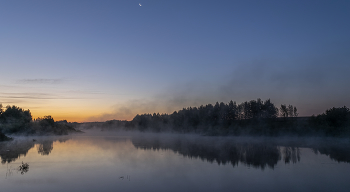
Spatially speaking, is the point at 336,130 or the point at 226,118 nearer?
the point at 336,130

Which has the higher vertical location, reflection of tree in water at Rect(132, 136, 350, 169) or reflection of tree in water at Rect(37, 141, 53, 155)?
reflection of tree in water at Rect(132, 136, 350, 169)

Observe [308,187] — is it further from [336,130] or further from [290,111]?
[290,111]

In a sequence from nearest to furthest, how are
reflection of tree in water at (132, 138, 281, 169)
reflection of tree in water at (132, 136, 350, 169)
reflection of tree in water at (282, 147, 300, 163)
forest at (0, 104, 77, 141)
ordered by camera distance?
reflection of tree in water at (132, 138, 281, 169)
reflection of tree in water at (132, 136, 350, 169)
reflection of tree in water at (282, 147, 300, 163)
forest at (0, 104, 77, 141)

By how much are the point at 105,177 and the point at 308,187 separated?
1491 cm

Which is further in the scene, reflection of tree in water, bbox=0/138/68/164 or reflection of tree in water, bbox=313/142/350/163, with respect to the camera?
reflection of tree in water, bbox=313/142/350/163

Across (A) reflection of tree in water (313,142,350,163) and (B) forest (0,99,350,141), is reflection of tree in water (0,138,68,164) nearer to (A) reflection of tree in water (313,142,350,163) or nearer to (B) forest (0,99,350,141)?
(B) forest (0,99,350,141)

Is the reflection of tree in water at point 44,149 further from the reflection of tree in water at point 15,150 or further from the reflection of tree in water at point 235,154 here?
the reflection of tree in water at point 235,154

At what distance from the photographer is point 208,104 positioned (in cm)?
11544

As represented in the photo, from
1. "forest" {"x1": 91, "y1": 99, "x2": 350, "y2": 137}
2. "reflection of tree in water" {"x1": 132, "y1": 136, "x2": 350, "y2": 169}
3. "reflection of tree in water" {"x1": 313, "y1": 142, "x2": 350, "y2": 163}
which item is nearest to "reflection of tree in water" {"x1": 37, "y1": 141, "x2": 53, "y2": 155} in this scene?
"reflection of tree in water" {"x1": 132, "y1": 136, "x2": 350, "y2": 169}

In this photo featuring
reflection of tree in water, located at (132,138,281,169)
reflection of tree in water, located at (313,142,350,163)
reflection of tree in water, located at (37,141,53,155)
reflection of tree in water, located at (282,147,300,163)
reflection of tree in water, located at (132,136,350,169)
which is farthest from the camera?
reflection of tree in water, located at (37,141,53,155)

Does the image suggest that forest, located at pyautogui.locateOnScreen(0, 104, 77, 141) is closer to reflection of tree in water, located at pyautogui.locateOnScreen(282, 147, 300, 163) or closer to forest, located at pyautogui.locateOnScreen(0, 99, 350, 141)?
forest, located at pyautogui.locateOnScreen(0, 99, 350, 141)

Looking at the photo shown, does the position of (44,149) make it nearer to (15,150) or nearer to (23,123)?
(15,150)

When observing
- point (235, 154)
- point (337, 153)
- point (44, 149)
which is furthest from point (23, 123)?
point (337, 153)

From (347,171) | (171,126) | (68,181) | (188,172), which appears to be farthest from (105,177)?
(171,126)
